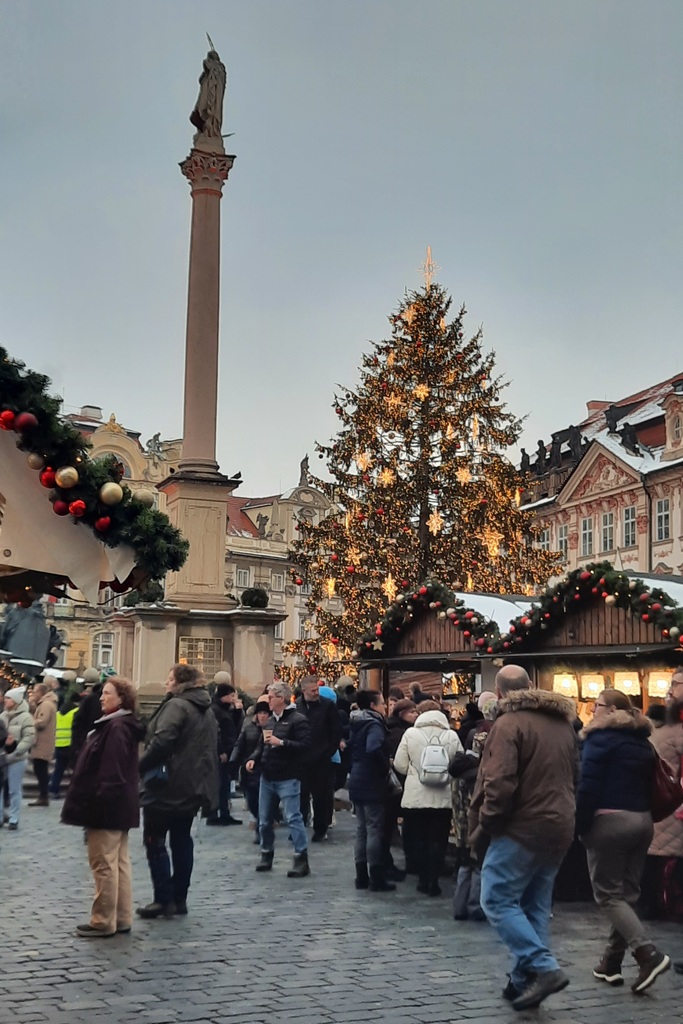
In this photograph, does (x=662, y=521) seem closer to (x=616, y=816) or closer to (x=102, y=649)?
(x=102, y=649)

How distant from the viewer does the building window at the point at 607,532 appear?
4606 cm

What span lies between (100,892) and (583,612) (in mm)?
8057

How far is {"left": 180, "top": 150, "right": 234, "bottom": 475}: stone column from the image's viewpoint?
23.9m

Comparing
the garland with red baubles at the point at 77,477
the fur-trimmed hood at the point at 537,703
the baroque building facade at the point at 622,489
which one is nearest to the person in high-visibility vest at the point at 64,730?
the garland with red baubles at the point at 77,477

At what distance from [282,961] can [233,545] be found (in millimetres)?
66775

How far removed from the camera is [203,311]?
24.5m

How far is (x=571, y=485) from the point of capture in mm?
48750

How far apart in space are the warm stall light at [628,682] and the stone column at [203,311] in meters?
11.2

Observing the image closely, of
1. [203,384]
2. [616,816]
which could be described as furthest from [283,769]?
[203,384]

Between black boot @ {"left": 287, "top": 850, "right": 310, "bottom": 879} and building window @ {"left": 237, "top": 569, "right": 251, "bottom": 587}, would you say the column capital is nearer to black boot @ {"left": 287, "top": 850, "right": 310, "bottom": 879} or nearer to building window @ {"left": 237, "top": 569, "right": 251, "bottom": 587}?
black boot @ {"left": 287, "top": 850, "right": 310, "bottom": 879}

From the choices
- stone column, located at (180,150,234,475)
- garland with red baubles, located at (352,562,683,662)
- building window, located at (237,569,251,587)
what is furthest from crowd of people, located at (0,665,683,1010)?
building window, located at (237,569,251,587)

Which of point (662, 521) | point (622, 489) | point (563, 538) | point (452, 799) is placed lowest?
point (452, 799)

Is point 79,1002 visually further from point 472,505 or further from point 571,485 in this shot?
point 571,485

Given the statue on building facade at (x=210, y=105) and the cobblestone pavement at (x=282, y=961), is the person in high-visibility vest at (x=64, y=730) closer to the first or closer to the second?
the cobblestone pavement at (x=282, y=961)
